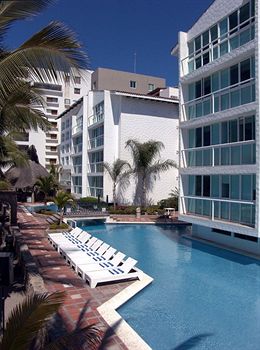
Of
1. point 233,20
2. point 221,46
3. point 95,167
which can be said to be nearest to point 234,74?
point 221,46

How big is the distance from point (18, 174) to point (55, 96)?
Result: 102ft

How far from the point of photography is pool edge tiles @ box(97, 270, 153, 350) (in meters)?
7.54

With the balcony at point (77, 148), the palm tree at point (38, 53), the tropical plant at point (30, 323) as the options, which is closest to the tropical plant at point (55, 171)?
the balcony at point (77, 148)

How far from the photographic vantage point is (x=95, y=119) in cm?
3750

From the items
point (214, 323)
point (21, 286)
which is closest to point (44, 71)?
point (21, 286)

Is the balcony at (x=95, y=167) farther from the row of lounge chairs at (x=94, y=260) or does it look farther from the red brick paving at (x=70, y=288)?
the row of lounge chairs at (x=94, y=260)

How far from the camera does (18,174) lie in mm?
40344

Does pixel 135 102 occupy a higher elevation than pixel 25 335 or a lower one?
higher

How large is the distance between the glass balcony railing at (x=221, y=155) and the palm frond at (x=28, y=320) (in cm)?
1402

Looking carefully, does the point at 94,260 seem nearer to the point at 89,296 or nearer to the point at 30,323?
the point at 89,296

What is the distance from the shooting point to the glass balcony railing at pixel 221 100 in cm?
1667

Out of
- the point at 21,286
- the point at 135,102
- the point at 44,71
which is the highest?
the point at 135,102

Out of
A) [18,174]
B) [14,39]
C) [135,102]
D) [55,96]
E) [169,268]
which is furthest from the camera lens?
[55,96]

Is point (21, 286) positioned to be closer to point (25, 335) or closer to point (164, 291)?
point (164, 291)
